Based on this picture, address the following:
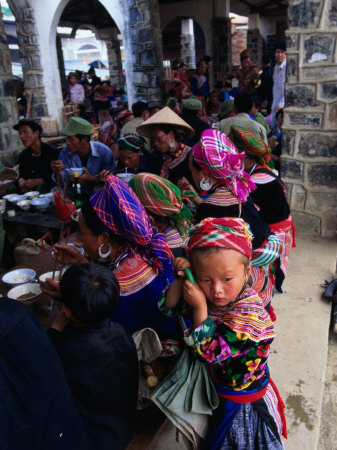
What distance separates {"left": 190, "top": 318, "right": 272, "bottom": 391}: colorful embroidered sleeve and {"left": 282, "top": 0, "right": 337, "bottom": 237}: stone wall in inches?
123

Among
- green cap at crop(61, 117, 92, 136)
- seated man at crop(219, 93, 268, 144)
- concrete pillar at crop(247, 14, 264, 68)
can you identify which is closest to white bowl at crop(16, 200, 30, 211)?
green cap at crop(61, 117, 92, 136)

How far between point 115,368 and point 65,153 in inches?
125

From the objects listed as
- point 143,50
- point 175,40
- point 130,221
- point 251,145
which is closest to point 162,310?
point 130,221

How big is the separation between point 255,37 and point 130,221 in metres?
16.0

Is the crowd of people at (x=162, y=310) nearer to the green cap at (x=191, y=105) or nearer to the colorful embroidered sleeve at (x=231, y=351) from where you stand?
the colorful embroidered sleeve at (x=231, y=351)

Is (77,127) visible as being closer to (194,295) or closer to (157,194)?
(157,194)

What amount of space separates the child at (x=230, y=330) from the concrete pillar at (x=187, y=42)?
13.2m

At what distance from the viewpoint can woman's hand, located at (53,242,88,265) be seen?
7.29ft

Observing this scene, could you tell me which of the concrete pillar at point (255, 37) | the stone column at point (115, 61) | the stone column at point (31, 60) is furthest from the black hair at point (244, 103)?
the stone column at point (115, 61)

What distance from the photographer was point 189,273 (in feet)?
4.73

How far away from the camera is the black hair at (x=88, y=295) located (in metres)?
1.39

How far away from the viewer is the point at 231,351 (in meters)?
1.39

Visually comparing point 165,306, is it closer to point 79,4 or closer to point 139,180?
point 139,180

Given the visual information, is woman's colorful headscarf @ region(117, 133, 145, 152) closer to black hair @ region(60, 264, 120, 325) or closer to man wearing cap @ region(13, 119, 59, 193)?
man wearing cap @ region(13, 119, 59, 193)
